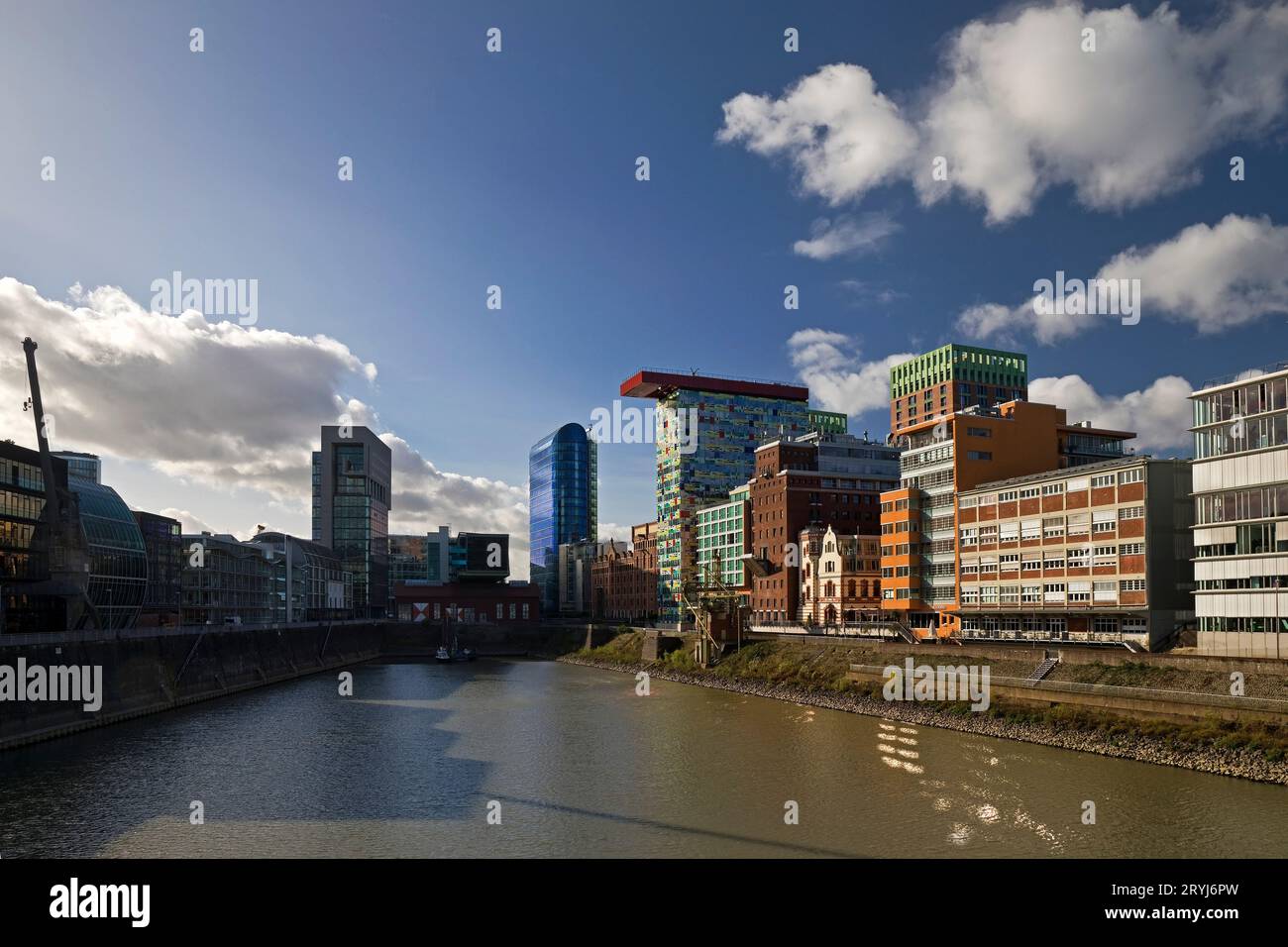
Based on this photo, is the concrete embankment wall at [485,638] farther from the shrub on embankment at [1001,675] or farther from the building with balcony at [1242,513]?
the building with balcony at [1242,513]

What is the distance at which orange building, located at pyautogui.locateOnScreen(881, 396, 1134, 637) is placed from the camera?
93.2 m

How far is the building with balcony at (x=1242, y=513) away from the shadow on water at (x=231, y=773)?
49.4m

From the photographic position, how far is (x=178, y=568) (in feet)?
463

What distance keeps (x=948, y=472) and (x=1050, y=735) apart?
4308 cm

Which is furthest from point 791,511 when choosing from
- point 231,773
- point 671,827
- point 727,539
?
point 671,827

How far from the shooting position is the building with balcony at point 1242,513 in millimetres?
55469

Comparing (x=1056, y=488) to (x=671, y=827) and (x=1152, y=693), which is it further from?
(x=671, y=827)

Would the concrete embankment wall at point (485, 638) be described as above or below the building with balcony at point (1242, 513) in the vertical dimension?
below

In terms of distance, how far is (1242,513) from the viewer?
5797 centimetres

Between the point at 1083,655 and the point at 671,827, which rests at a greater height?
the point at 1083,655

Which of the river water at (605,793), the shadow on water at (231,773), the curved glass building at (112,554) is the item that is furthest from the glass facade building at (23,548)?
the river water at (605,793)

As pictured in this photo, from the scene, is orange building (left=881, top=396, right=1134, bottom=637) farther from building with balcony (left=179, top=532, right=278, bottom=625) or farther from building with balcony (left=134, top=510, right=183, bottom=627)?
building with balcony (left=134, top=510, right=183, bottom=627)
